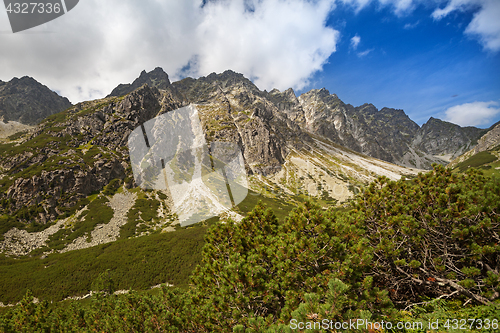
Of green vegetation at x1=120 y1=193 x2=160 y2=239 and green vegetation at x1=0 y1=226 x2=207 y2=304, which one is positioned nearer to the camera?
green vegetation at x1=0 y1=226 x2=207 y2=304

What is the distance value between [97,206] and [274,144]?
14597 centimetres

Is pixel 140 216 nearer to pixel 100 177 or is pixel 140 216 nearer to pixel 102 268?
pixel 102 268

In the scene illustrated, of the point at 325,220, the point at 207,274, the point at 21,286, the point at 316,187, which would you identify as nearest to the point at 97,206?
the point at 21,286

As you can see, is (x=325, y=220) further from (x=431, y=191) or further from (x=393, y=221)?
(x=431, y=191)

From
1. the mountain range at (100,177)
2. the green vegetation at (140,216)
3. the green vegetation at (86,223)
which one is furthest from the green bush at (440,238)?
the green vegetation at (86,223)

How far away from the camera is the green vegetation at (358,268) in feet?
20.3

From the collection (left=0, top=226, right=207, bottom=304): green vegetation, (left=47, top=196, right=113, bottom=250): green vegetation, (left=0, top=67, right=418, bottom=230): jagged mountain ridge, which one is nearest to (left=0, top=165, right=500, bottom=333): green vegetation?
(left=0, top=226, right=207, bottom=304): green vegetation

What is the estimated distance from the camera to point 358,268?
7.14 m

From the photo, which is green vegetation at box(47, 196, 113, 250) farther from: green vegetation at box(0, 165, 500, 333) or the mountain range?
green vegetation at box(0, 165, 500, 333)

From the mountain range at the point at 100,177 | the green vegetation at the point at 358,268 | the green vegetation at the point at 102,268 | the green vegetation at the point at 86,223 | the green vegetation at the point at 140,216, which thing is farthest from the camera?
the green vegetation at the point at 140,216

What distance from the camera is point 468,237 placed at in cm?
726

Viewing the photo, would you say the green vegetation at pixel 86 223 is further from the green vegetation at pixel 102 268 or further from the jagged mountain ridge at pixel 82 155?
the green vegetation at pixel 102 268

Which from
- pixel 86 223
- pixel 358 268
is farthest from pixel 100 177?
pixel 358 268

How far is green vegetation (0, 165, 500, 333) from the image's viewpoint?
20.3ft
